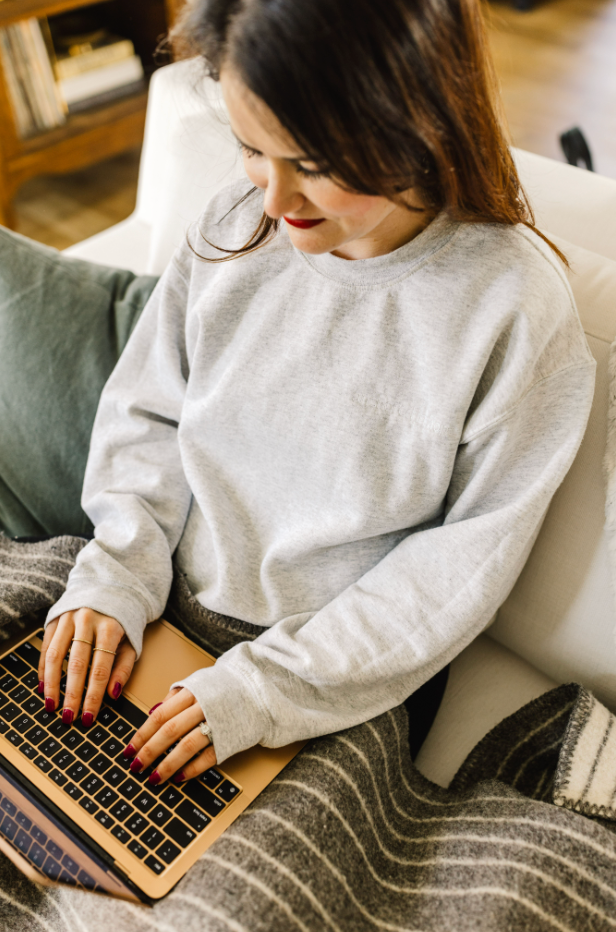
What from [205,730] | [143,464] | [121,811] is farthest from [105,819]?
[143,464]

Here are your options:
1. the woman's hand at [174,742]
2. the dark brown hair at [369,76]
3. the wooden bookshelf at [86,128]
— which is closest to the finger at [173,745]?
the woman's hand at [174,742]

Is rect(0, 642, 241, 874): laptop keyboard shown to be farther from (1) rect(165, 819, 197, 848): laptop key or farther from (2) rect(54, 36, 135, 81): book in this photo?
(2) rect(54, 36, 135, 81): book

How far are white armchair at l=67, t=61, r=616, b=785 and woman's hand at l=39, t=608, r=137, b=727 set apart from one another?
1.30 ft

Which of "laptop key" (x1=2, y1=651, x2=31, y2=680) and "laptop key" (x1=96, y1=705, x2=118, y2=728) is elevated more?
"laptop key" (x1=2, y1=651, x2=31, y2=680)

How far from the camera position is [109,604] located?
2.56 ft

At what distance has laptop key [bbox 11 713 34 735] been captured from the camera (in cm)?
73

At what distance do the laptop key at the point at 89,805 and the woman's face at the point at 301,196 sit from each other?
57 centimetres

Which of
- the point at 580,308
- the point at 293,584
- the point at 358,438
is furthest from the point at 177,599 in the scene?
the point at 580,308

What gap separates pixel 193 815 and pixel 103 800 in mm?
91

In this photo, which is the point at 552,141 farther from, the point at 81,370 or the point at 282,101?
the point at 282,101

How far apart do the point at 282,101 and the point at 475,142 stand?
173mm

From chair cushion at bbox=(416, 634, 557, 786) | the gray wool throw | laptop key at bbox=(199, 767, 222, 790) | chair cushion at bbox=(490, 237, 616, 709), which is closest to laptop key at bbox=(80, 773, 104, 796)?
laptop key at bbox=(199, 767, 222, 790)

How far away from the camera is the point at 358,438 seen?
2.44 feet

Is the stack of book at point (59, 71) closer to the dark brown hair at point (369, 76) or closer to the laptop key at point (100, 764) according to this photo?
the dark brown hair at point (369, 76)
